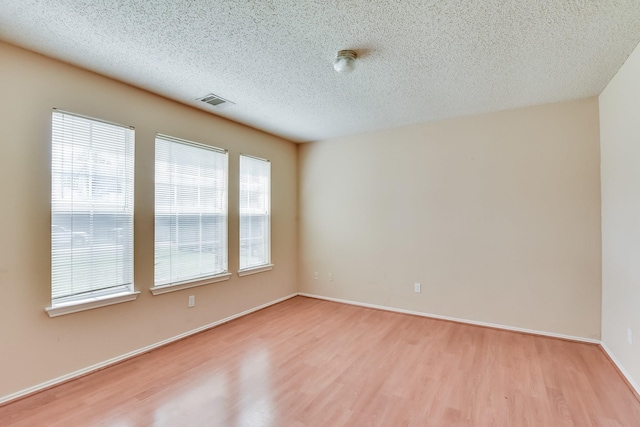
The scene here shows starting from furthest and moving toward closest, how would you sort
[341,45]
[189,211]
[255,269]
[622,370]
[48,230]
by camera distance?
[255,269] → [189,211] → [622,370] → [48,230] → [341,45]

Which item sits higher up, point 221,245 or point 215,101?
point 215,101

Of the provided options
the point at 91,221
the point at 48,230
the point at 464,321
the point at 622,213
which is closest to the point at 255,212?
the point at 91,221

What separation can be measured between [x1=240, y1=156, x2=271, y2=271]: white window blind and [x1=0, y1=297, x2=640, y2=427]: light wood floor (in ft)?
3.65

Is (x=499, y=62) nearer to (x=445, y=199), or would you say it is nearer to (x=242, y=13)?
(x=445, y=199)

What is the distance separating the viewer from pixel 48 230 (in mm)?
2221

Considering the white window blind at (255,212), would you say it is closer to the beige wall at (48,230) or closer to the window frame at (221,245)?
the window frame at (221,245)

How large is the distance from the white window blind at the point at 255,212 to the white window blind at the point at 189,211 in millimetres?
319

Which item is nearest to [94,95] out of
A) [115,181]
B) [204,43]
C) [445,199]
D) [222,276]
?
[115,181]

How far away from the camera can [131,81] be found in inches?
105

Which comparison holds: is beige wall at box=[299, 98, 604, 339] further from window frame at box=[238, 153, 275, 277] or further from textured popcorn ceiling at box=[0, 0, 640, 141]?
window frame at box=[238, 153, 275, 277]

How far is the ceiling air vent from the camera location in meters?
3.01

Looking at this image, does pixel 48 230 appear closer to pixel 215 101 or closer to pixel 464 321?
pixel 215 101

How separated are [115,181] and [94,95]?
2.43 feet

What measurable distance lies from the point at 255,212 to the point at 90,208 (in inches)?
77.4
